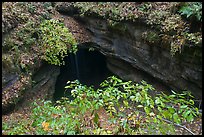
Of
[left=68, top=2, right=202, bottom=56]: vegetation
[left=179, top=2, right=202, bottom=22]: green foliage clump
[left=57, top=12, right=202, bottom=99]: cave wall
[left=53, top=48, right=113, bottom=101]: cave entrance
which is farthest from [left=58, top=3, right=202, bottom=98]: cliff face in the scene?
[left=53, top=48, right=113, bottom=101]: cave entrance

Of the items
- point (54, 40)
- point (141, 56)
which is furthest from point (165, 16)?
point (54, 40)

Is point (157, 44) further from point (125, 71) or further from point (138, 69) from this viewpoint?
point (125, 71)

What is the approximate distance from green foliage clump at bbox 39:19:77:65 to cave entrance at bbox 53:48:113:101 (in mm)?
2194

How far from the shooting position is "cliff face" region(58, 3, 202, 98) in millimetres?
7625

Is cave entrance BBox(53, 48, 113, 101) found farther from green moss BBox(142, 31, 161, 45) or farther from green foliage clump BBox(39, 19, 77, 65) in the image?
green moss BBox(142, 31, 161, 45)

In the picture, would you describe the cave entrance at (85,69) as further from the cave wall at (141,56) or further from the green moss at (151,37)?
the green moss at (151,37)

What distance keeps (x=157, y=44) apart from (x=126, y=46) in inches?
64.6

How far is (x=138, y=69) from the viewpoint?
32.0 feet

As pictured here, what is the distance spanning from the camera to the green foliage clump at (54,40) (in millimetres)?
8992

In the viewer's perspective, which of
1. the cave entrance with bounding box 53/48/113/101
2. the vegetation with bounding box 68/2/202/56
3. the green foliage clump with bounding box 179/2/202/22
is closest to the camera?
the green foliage clump with bounding box 179/2/202/22

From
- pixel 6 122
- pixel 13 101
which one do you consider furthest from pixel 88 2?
pixel 6 122

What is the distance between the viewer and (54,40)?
9.30 m

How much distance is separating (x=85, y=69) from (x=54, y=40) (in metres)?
4.33

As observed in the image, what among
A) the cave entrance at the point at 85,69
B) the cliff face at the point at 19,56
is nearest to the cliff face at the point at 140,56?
the cave entrance at the point at 85,69
